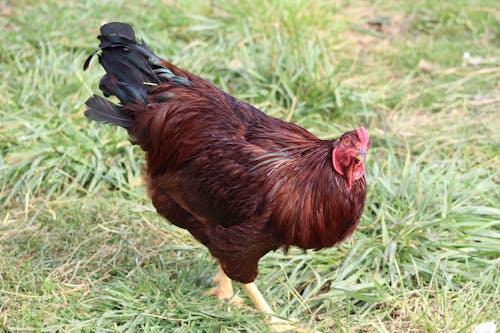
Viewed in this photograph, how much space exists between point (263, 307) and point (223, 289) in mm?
325

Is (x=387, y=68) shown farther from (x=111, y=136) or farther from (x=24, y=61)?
(x=24, y=61)

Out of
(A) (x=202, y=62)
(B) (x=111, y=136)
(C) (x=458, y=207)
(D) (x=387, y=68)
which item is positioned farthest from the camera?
(D) (x=387, y=68)

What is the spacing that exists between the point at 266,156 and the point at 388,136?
2.18 meters

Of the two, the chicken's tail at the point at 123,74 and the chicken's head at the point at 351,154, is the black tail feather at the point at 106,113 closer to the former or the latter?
the chicken's tail at the point at 123,74

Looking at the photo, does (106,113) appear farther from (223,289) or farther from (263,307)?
(263,307)

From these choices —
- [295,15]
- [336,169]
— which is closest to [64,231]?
[336,169]

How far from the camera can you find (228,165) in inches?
138

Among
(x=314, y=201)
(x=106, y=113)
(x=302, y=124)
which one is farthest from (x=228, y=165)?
(x=302, y=124)

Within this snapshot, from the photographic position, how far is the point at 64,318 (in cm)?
362

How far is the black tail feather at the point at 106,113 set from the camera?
382cm

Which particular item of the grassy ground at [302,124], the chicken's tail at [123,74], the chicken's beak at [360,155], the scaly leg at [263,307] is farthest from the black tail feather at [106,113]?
the chicken's beak at [360,155]

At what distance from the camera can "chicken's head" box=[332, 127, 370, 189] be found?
3174 millimetres

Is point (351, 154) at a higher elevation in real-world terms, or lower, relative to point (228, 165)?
higher

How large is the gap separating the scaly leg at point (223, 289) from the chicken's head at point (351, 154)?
1.07 metres
